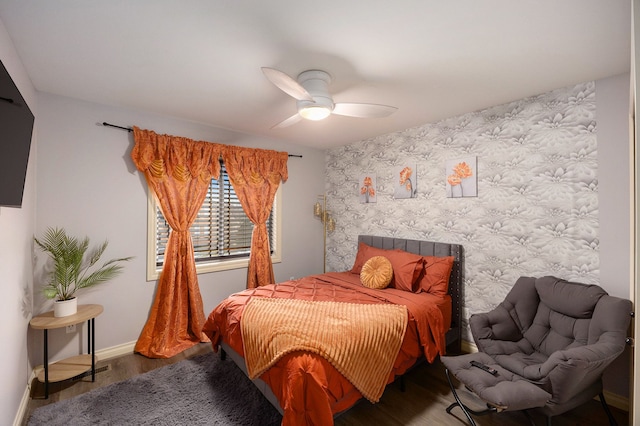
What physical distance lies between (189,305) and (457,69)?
3541mm

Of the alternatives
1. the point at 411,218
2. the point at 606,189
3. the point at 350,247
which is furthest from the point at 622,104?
the point at 350,247

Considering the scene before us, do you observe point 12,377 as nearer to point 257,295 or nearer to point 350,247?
point 257,295

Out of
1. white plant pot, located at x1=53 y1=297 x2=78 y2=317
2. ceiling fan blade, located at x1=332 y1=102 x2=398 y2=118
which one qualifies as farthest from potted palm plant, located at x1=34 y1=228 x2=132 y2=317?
ceiling fan blade, located at x1=332 y1=102 x2=398 y2=118

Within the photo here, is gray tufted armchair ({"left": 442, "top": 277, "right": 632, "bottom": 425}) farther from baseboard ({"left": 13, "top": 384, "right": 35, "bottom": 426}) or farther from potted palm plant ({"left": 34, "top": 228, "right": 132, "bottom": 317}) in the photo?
potted palm plant ({"left": 34, "top": 228, "right": 132, "bottom": 317})

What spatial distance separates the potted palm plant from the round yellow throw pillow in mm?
2626

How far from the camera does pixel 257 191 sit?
3.86 m

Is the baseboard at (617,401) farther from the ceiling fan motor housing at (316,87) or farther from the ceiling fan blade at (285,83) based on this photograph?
the ceiling fan blade at (285,83)

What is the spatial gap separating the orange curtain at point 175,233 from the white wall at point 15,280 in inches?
34.8

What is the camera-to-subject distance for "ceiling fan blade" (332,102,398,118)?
2.18 metres

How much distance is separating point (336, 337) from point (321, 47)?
1917 millimetres

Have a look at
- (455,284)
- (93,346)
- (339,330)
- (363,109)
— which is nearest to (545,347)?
(455,284)

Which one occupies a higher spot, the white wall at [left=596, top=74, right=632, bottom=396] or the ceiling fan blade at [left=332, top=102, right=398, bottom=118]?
the ceiling fan blade at [left=332, top=102, right=398, bottom=118]

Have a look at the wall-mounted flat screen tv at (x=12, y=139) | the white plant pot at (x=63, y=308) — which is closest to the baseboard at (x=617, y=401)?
the wall-mounted flat screen tv at (x=12, y=139)

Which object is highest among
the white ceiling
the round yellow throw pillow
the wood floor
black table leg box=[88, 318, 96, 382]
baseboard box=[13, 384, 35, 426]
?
the white ceiling
